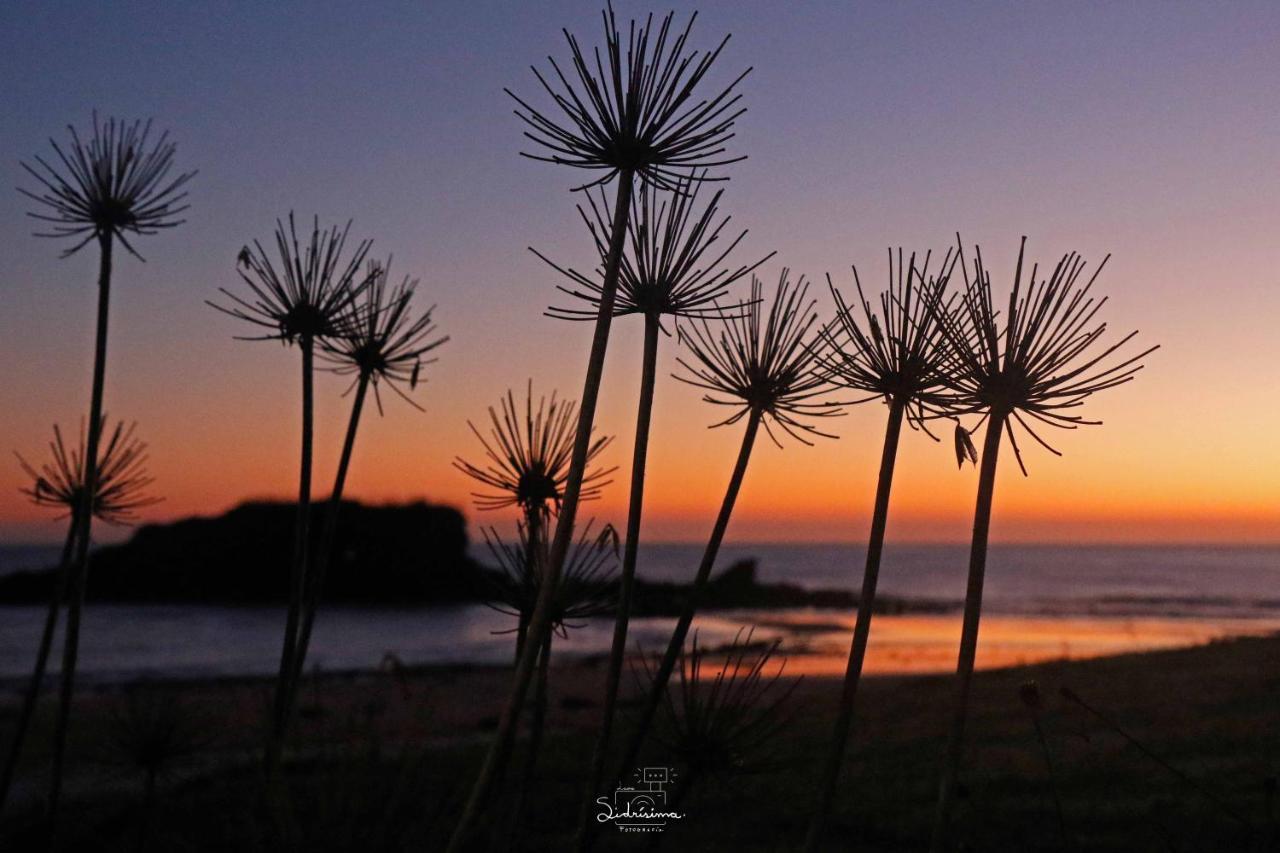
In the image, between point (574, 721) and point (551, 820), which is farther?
point (574, 721)

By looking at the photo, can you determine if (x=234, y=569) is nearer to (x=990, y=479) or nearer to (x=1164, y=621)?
(x=1164, y=621)

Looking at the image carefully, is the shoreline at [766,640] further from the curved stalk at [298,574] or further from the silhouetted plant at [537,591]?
the curved stalk at [298,574]

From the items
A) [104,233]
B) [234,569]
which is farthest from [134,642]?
[104,233]

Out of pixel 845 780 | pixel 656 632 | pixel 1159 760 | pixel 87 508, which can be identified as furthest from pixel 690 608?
pixel 656 632

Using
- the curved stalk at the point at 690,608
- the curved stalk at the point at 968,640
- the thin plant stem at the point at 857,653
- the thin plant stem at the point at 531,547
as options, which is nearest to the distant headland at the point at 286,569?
the thin plant stem at the point at 531,547

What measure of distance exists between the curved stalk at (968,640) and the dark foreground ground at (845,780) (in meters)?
0.41

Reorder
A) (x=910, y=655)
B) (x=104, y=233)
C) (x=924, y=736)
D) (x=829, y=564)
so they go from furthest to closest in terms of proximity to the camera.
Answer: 1. (x=829, y=564)
2. (x=910, y=655)
3. (x=924, y=736)
4. (x=104, y=233)

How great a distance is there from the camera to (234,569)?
73688mm

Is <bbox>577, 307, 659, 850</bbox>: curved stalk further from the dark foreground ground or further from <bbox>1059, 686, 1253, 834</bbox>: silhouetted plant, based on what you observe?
<bbox>1059, 686, 1253, 834</bbox>: silhouetted plant

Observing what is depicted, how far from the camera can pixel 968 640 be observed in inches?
137

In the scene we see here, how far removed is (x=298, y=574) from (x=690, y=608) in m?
1.72

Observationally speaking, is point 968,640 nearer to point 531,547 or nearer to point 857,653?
point 857,653

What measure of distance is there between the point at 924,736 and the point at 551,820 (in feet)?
18.8

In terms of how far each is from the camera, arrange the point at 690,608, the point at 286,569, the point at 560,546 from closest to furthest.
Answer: the point at 560,546 < the point at 690,608 < the point at 286,569
